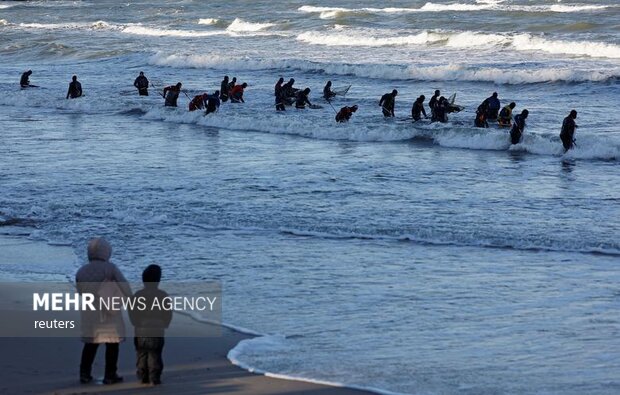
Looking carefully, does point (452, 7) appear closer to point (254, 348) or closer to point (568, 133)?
point (568, 133)

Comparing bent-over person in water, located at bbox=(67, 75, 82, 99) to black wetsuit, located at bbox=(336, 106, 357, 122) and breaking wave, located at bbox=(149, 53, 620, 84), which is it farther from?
breaking wave, located at bbox=(149, 53, 620, 84)

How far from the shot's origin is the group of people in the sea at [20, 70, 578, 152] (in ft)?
83.7

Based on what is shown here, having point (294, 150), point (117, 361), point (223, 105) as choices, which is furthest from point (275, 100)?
point (117, 361)

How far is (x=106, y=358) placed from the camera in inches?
363

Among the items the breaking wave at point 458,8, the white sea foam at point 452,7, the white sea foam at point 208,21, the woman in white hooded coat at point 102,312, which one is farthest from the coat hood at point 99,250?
the white sea foam at point 208,21

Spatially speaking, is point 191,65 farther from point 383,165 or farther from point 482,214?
point 482,214

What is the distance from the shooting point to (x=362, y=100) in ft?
111

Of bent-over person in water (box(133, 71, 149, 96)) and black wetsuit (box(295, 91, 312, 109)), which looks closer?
black wetsuit (box(295, 91, 312, 109))

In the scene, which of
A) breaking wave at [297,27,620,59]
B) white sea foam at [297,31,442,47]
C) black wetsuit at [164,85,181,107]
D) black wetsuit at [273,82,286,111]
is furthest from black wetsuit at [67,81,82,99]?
white sea foam at [297,31,442,47]

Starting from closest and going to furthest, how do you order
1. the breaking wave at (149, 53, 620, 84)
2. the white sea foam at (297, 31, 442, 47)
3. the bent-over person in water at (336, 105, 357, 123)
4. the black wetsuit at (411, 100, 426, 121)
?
the bent-over person in water at (336, 105, 357, 123)
the black wetsuit at (411, 100, 426, 121)
the breaking wave at (149, 53, 620, 84)
the white sea foam at (297, 31, 442, 47)

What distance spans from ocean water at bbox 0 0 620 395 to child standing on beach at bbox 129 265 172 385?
114cm

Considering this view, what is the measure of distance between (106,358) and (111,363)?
0.18 feet

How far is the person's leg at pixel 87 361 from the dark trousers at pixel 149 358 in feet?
1.15

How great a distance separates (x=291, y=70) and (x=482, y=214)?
25.4 meters
